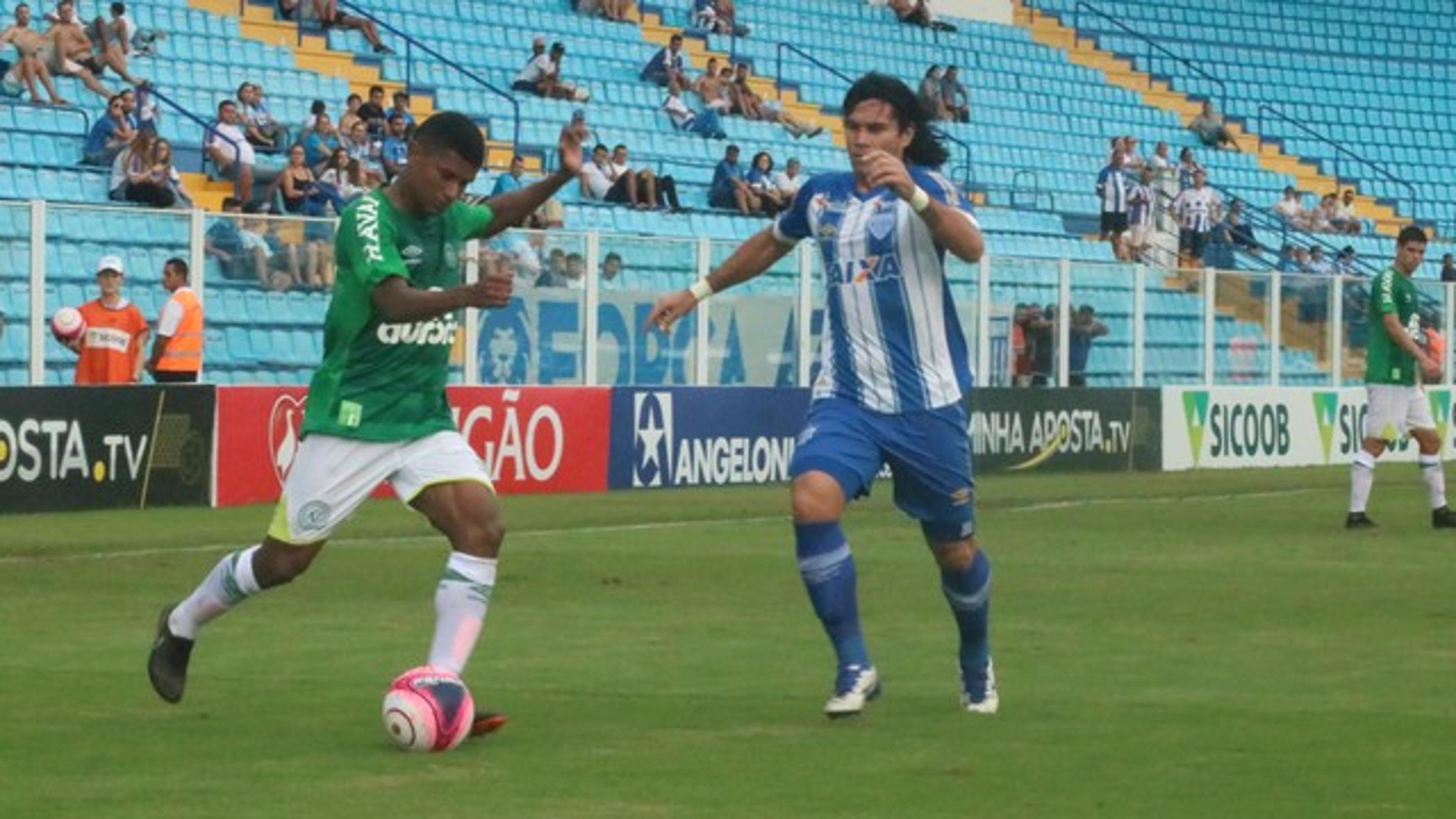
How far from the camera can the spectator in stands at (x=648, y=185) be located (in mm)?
36344

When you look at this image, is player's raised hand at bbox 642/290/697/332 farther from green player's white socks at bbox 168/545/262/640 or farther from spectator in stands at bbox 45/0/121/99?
spectator in stands at bbox 45/0/121/99

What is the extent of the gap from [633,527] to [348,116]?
36.6 ft

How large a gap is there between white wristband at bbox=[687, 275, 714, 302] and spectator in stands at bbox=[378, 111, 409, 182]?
817 inches

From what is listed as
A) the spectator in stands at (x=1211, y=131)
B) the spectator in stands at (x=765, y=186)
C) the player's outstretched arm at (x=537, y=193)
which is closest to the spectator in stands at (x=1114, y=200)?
the spectator in stands at (x=765, y=186)

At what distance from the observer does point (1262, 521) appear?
955 inches

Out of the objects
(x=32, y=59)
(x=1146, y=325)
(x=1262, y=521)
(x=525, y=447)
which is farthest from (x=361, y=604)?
(x=1146, y=325)

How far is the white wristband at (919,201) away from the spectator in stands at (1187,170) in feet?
114

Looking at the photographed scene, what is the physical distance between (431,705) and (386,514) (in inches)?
577

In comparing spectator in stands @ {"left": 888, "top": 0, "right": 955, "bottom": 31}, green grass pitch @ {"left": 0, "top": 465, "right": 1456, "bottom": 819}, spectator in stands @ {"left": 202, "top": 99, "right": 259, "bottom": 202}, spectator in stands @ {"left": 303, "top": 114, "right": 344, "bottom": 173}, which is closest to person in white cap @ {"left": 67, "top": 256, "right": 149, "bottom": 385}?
green grass pitch @ {"left": 0, "top": 465, "right": 1456, "bottom": 819}

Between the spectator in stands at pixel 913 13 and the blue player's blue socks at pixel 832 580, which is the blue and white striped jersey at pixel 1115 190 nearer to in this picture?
the spectator in stands at pixel 913 13

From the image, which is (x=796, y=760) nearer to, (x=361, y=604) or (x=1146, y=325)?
(x=361, y=604)

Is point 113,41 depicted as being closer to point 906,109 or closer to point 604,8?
point 604,8

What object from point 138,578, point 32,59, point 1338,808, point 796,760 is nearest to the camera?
point 1338,808

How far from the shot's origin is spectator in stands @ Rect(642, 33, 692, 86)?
136 feet
